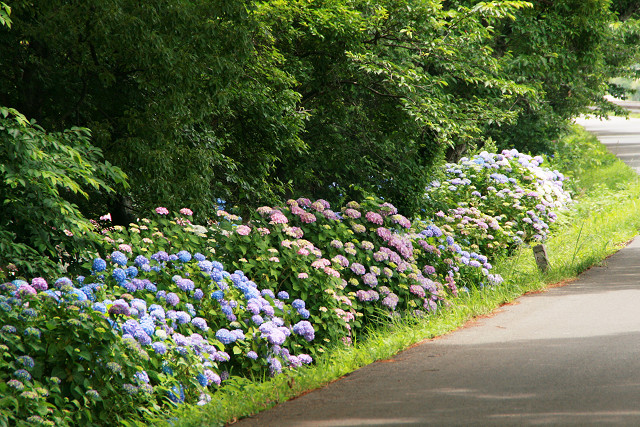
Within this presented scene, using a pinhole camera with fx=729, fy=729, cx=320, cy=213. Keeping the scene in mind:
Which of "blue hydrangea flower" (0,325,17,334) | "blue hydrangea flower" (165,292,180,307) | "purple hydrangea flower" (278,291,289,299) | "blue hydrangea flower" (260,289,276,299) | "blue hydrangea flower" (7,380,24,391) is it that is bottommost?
"blue hydrangea flower" (7,380,24,391)

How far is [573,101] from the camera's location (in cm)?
1959

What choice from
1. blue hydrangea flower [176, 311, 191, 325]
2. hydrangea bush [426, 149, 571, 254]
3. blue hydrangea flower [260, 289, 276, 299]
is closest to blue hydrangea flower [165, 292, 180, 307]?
blue hydrangea flower [176, 311, 191, 325]

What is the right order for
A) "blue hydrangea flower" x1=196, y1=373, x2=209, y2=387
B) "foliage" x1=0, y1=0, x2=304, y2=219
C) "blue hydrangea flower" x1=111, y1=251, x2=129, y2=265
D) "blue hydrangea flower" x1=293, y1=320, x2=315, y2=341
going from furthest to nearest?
"foliage" x1=0, y1=0, x2=304, y2=219 → "blue hydrangea flower" x1=293, y1=320, x2=315, y2=341 → "blue hydrangea flower" x1=111, y1=251, x2=129, y2=265 → "blue hydrangea flower" x1=196, y1=373, x2=209, y2=387

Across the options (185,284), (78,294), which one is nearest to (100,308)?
(78,294)

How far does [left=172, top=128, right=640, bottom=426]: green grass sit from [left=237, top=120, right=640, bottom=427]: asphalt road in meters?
0.15

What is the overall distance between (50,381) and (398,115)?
635cm

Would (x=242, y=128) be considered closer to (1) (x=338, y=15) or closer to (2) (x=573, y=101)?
(1) (x=338, y=15)

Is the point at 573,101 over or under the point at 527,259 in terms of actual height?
over

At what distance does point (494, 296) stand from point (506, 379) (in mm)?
2819

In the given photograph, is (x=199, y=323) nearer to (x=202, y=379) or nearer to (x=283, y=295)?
(x=202, y=379)

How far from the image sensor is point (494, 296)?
7965 millimetres

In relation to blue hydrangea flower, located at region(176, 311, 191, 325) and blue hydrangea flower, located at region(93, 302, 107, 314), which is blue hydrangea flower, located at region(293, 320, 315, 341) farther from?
blue hydrangea flower, located at region(93, 302, 107, 314)

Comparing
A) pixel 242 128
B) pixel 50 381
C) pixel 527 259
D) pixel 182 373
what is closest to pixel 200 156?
pixel 242 128

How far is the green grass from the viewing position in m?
4.95
